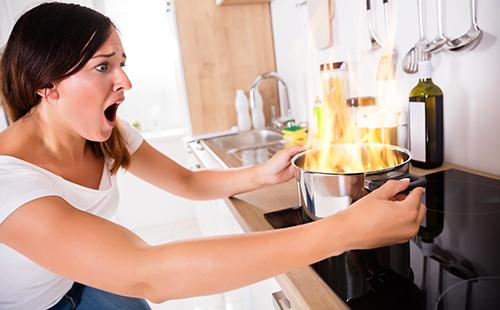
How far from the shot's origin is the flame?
0.75 meters

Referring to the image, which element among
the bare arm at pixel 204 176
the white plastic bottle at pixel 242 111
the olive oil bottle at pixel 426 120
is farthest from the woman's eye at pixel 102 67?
the white plastic bottle at pixel 242 111

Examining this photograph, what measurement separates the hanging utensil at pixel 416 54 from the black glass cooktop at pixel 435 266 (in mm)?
426

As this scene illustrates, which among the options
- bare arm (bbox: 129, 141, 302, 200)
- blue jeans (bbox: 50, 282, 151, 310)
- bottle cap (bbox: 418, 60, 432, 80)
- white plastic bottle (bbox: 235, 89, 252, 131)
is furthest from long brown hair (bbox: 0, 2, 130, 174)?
white plastic bottle (bbox: 235, 89, 252, 131)

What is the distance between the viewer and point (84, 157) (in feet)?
3.22

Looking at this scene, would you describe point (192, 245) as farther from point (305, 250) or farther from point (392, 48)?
point (392, 48)

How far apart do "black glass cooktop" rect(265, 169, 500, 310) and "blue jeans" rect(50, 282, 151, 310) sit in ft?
1.73

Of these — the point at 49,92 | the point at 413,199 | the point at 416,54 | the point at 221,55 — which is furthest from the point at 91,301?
the point at 221,55

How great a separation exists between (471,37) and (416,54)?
0.63ft

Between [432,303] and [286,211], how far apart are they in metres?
0.37

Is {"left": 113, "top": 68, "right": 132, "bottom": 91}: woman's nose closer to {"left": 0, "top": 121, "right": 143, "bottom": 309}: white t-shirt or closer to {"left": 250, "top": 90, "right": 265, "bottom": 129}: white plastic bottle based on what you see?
{"left": 0, "top": 121, "right": 143, "bottom": 309}: white t-shirt

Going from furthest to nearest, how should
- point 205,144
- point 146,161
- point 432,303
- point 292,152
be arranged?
point 205,144 < point 146,161 < point 292,152 < point 432,303

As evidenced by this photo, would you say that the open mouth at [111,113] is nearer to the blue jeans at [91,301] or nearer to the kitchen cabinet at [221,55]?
the blue jeans at [91,301]

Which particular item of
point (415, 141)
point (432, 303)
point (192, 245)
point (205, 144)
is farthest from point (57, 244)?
point (205, 144)

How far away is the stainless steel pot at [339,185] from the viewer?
1.86 ft
